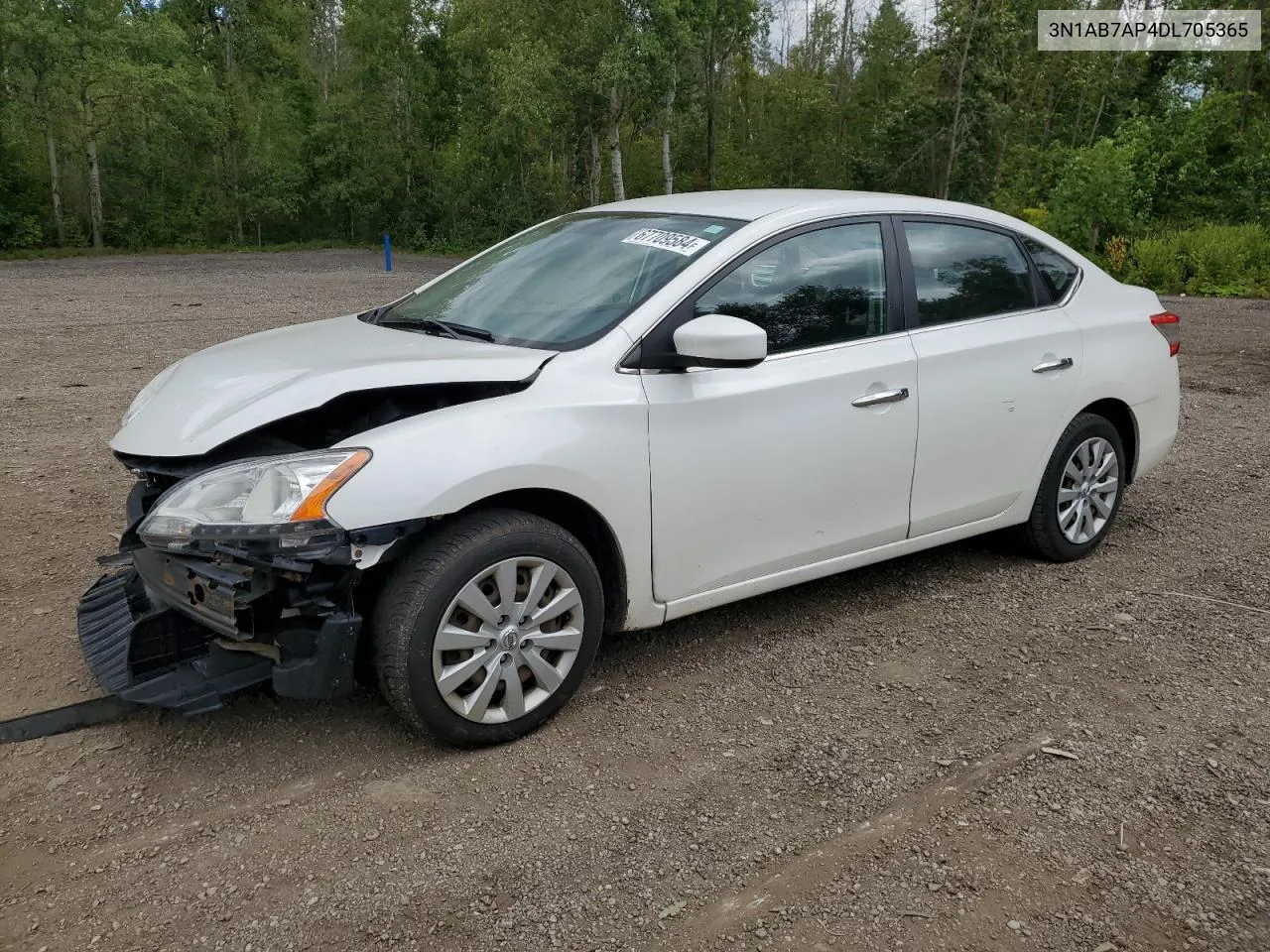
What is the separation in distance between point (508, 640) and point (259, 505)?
843mm

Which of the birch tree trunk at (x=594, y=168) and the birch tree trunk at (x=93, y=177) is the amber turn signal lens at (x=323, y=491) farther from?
the birch tree trunk at (x=93, y=177)

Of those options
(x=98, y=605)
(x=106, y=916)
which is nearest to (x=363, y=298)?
(x=98, y=605)

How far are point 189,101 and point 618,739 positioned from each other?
129 feet

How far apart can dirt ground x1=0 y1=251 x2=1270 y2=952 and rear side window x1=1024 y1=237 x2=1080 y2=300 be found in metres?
1.31

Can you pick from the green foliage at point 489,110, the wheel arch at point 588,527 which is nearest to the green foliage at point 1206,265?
the green foliage at point 489,110

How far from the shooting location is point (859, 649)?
4.15 m

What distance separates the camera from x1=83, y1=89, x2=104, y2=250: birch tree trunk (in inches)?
1444

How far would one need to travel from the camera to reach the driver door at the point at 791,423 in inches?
143

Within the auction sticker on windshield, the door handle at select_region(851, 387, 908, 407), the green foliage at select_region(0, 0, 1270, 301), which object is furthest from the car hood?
the green foliage at select_region(0, 0, 1270, 301)

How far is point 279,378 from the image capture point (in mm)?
3408

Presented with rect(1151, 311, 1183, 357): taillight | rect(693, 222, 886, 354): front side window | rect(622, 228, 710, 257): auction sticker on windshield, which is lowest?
rect(1151, 311, 1183, 357): taillight

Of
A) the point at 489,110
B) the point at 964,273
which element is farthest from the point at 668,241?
the point at 489,110

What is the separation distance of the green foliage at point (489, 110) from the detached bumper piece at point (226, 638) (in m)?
29.0

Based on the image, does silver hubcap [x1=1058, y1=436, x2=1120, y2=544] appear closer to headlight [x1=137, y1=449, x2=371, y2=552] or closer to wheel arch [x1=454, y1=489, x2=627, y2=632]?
wheel arch [x1=454, y1=489, x2=627, y2=632]
